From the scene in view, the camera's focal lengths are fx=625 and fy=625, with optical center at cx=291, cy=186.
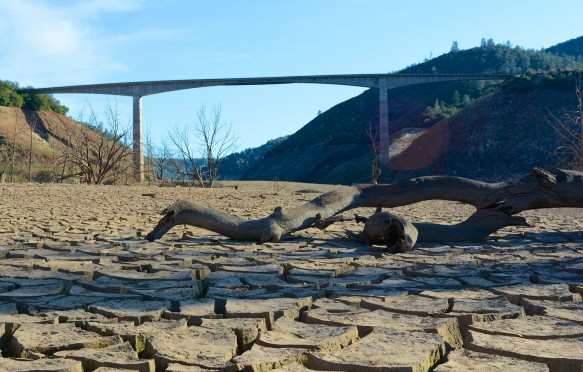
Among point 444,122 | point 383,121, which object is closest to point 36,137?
point 383,121

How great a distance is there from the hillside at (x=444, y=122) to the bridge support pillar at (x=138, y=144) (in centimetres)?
1922

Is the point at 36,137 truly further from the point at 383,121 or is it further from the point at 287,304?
the point at 287,304

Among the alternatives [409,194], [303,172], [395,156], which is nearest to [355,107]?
[303,172]

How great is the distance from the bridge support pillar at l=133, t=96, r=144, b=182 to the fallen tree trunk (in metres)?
14.5

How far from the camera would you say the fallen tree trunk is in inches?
245

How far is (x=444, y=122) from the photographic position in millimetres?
49875

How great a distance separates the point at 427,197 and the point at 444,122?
1771 inches

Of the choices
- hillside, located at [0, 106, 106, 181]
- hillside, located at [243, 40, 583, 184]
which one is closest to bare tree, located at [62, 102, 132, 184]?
hillside, located at [0, 106, 106, 181]

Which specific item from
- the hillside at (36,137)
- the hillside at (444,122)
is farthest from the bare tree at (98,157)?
the hillside at (444,122)

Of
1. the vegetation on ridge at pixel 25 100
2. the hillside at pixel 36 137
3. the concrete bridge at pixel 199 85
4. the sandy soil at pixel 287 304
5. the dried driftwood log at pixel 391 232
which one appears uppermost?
the vegetation on ridge at pixel 25 100

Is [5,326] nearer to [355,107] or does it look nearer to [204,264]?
[204,264]

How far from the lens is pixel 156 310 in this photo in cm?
315

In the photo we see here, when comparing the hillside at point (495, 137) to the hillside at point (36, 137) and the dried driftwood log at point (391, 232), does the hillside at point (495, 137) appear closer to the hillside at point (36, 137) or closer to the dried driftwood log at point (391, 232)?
the hillside at point (36, 137)

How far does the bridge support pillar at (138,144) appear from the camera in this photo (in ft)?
73.3
